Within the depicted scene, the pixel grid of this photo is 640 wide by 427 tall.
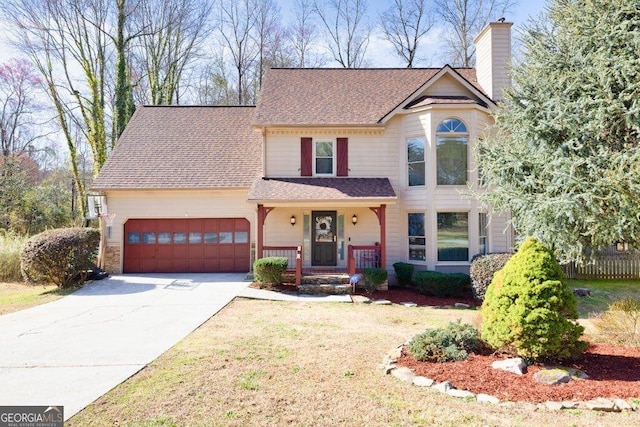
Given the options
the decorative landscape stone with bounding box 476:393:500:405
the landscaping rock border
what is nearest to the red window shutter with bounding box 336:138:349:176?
the landscaping rock border

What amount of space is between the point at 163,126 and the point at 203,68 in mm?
12845

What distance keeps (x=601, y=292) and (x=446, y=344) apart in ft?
31.4

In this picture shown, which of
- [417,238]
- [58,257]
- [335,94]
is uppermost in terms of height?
[335,94]

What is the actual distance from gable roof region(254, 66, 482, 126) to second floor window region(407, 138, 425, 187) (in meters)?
1.56

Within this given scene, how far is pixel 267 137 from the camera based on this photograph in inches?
558

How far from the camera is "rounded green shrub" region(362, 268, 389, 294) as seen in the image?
11977mm

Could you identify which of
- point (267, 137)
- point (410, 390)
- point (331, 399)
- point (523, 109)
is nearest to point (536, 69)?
point (523, 109)

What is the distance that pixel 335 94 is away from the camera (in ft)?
50.9

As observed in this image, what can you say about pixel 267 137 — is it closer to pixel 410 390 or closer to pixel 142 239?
pixel 142 239

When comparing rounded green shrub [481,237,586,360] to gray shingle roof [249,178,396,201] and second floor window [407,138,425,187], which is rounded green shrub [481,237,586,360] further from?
second floor window [407,138,425,187]

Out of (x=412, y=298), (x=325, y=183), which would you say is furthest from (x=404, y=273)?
(x=325, y=183)

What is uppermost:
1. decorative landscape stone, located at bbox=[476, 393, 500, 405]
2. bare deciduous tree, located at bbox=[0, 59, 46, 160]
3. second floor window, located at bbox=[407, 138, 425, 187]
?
bare deciduous tree, located at bbox=[0, 59, 46, 160]

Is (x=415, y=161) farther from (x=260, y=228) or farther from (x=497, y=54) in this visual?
(x=260, y=228)

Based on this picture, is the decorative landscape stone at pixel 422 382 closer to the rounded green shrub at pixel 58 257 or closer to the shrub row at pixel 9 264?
the rounded green shrub at pixel 58 257
